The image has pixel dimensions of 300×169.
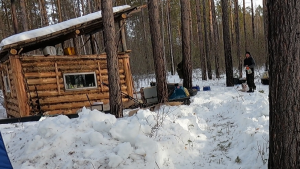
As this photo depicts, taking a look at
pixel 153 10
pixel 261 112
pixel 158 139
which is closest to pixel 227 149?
pixel 158 139

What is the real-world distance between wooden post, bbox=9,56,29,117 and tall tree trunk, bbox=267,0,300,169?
30.6ft

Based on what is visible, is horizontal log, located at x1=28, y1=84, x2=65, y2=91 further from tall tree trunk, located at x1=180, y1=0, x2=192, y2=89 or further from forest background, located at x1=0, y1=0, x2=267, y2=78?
forest background, located at x1=0, y1=0, x2=267, y2=78

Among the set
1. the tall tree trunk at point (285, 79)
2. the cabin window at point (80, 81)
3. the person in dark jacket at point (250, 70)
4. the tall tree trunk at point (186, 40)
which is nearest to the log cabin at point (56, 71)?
the cabin window at point (80, 81)

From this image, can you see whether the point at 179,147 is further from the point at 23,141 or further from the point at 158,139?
the point at 23,141

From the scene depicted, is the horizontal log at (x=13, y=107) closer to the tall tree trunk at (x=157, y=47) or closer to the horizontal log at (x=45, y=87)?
the horizontal log at (x=45, y=87)

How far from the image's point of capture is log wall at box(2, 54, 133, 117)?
30.2ft

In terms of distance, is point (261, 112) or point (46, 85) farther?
point (46, 85)

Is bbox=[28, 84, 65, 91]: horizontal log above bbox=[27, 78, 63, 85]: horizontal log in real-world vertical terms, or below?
below

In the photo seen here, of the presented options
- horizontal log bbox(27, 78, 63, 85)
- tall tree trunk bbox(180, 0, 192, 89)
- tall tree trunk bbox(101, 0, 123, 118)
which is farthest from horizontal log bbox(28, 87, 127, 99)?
tall tree trunk bbox(180, 0, 192, 89)

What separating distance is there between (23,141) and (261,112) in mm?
5503

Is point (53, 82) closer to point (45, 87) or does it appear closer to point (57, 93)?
point (45, 87)

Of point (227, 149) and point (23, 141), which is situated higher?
point (23, 141)

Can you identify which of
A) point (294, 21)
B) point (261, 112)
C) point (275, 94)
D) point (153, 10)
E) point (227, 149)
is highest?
point (153, 10)

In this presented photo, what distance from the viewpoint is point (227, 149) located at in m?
4.38
